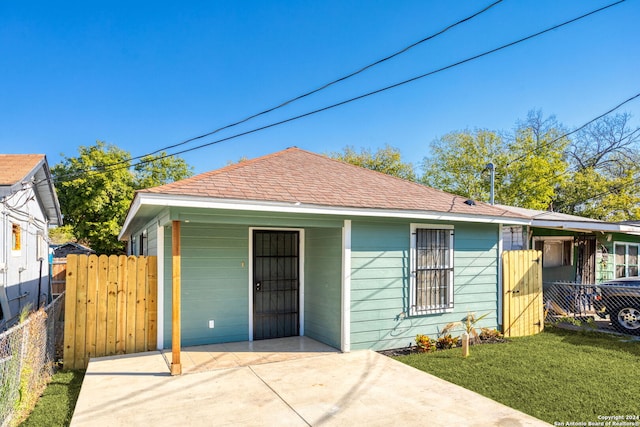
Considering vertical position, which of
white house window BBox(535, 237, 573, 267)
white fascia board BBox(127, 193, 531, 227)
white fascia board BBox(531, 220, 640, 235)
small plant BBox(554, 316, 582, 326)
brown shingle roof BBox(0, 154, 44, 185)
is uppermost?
brown shingle roof BBox(0, 154, 44, 185)

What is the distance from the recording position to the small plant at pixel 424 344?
6.48m

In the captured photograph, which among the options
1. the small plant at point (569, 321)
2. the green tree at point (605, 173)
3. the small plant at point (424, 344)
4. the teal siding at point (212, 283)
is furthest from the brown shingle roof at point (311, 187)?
the green tree at point (605, 173)

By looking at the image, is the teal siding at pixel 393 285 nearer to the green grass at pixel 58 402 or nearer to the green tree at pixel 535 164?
the green grass at pixel 58 402

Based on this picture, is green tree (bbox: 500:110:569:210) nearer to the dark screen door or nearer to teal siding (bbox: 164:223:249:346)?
the dark screen door

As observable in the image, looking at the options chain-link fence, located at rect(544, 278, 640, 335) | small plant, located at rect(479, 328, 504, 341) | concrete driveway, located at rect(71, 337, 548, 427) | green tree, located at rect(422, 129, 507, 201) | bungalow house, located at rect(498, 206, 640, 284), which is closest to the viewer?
concrete driveway, located at rect(71, 337, 548, 427)

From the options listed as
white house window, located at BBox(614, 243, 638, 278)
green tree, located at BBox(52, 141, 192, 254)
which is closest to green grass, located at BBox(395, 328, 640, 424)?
white house window, located at BBox(614, 243, 638, 278)

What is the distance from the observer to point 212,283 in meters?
6.48

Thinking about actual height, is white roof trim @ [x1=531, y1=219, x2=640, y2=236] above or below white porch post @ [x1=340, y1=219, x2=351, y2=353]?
above

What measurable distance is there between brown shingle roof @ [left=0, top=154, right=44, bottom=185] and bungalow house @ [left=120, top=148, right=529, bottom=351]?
4258 mm

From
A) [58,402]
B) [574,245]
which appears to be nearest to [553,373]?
[58,402]

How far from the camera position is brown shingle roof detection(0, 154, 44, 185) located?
9130mm

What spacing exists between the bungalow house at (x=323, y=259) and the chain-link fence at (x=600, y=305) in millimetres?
2393

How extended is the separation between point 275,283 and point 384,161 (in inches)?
955

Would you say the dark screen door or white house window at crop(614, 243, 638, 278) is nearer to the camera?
the dark screen door
